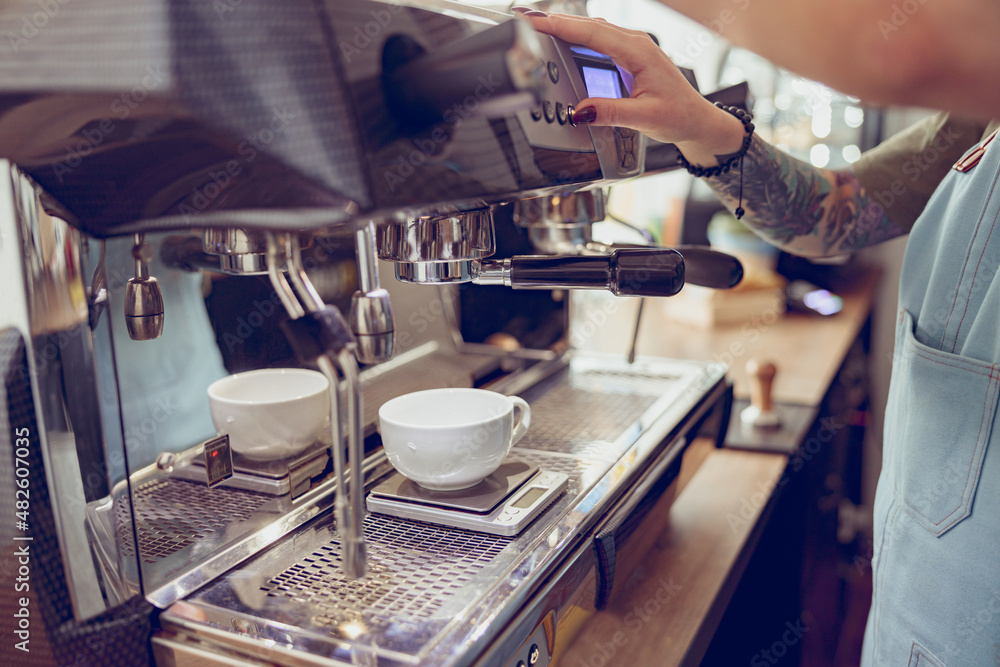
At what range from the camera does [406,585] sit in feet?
1.95

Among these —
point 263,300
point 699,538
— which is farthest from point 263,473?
point 699,538

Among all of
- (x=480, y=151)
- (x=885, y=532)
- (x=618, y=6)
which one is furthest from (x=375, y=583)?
(x=618, y=6)

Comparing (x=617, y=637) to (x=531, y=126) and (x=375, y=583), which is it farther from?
(x=531, y=126)

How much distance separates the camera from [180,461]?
71cm

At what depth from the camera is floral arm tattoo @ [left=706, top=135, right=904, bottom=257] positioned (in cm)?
94

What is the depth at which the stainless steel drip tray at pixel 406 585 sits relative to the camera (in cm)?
52

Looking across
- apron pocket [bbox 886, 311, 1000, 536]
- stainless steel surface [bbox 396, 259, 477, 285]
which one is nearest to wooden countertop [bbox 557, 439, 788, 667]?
apron pocket [bbox 886, 311, 1000, 536]

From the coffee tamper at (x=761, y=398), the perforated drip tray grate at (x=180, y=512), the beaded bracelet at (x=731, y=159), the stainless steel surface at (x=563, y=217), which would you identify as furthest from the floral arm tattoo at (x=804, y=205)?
the perforated drip tray grate at (x=180, y=512)

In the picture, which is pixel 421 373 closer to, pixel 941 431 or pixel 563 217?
pixel 563 217

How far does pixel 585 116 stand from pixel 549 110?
2.1 inches

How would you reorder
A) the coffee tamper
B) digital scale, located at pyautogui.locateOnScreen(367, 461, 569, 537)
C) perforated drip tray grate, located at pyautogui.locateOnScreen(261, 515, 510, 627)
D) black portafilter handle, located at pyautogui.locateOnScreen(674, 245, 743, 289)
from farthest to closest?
the coffee tamper
black portafilter handle, located at pyautogui.locateOnScreen(674, 245, 743, 289)
digital scale, located at pyautogui.locateOnScreen(367, 461, 569, 537)
perforated drip tray grate, located at pyautogui.locateOnScreen(261, 515, 510, 627)

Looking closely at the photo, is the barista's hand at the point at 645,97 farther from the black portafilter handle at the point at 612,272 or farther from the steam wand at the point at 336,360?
the steam wand at the point at 336,360

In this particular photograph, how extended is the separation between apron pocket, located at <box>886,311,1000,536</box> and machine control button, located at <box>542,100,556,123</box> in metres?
0.46

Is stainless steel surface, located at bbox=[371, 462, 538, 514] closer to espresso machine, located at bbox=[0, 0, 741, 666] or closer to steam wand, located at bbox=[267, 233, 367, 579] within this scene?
espresso machine, located at bbox=[0, 0, 741, 666]
